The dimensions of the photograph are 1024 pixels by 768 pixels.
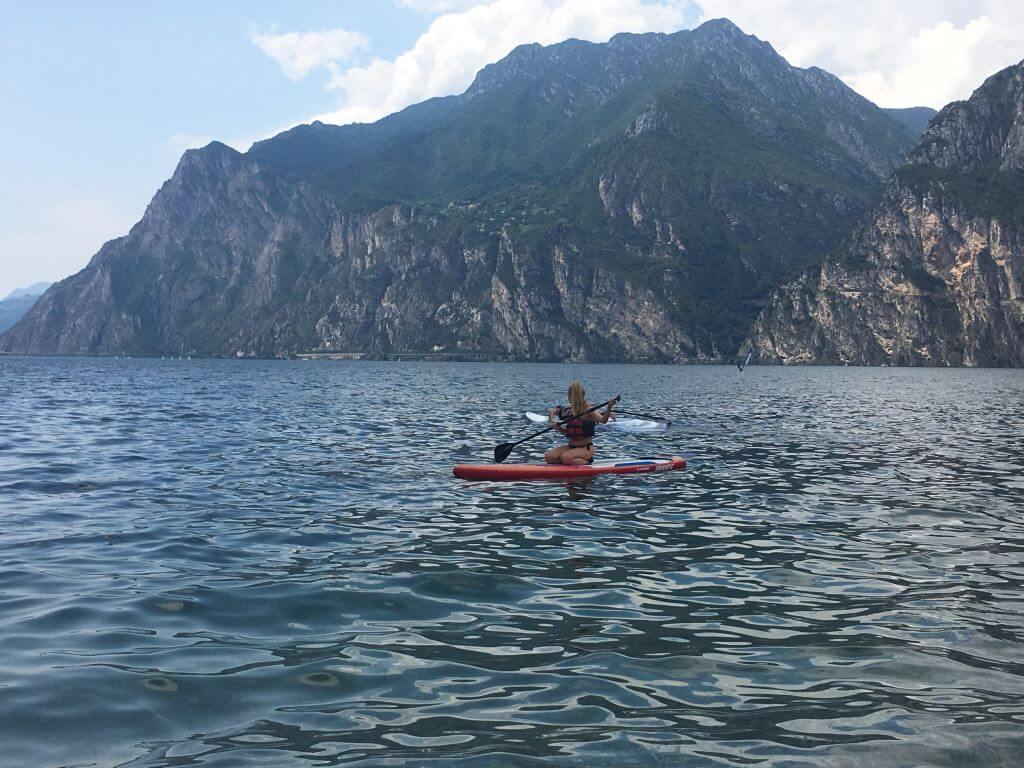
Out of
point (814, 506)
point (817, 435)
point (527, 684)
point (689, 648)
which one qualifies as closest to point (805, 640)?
point (689, 648)

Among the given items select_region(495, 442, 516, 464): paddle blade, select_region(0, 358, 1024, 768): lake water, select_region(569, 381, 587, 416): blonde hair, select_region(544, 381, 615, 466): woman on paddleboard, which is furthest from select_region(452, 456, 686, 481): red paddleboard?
select_region(569, 381, 587, 416): blonde hair

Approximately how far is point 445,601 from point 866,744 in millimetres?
6036

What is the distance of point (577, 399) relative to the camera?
77.0 ft

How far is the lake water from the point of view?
688 centimetres

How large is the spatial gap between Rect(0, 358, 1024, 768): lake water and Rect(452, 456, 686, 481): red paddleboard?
0.80 m

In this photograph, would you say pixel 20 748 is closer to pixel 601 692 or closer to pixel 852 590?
pixel 601 692

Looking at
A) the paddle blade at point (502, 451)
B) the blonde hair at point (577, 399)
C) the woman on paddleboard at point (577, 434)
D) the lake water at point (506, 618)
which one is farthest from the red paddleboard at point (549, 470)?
the blonde hair at point (577, 399)

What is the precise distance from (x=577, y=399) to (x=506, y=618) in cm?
1350

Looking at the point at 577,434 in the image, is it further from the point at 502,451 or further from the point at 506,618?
the point at 506,618

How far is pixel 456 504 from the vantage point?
62.6 feet

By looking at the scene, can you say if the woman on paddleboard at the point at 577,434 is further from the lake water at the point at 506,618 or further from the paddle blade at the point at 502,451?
the lake water at the point at 506,618

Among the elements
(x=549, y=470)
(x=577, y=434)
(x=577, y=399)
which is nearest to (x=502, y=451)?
(x=549, y=470)

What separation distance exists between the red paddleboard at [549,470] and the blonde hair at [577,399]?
1.72 metres

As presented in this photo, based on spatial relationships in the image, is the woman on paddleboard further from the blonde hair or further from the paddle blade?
the paddle blade
